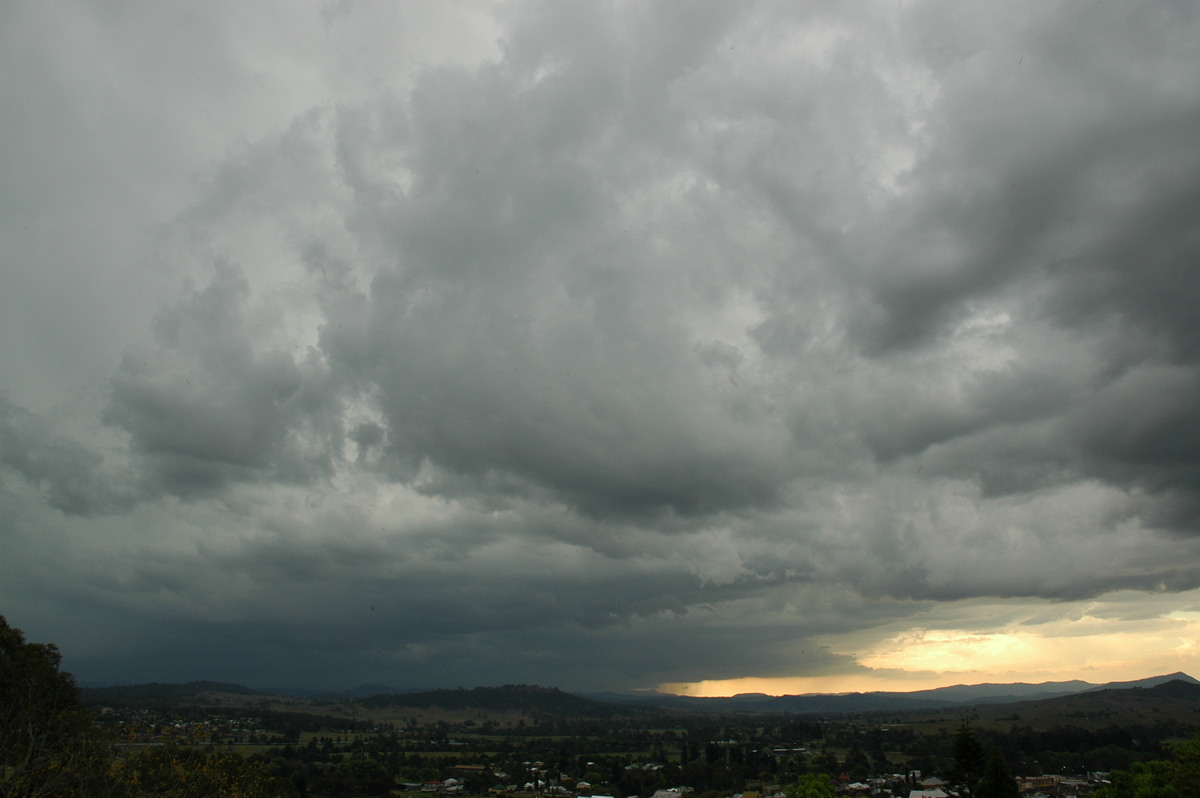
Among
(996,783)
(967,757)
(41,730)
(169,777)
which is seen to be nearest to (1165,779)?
(996,783)

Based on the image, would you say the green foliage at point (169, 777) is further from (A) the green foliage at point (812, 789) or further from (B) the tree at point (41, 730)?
(A) the green foliage at point (812, 789)

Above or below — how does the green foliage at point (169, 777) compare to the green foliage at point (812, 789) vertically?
above

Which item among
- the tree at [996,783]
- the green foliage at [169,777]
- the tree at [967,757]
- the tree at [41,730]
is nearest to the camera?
the tree at [41,730]

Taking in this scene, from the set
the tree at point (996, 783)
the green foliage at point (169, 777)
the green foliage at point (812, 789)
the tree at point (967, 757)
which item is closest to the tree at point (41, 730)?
the green foliage at point (169, 777)

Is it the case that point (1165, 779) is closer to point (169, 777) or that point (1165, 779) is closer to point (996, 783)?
point (996, 783)

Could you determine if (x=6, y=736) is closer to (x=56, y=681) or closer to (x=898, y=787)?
(x=56, y=681)

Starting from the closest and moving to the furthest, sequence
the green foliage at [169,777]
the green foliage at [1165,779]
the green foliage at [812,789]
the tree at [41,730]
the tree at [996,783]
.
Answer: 1. the tree at [41,730]
2. the green foliage at [169,777]
3. the green foliage at [1165,779]
4. the tree at [996,783]
5. the green foliage at [812,789]
